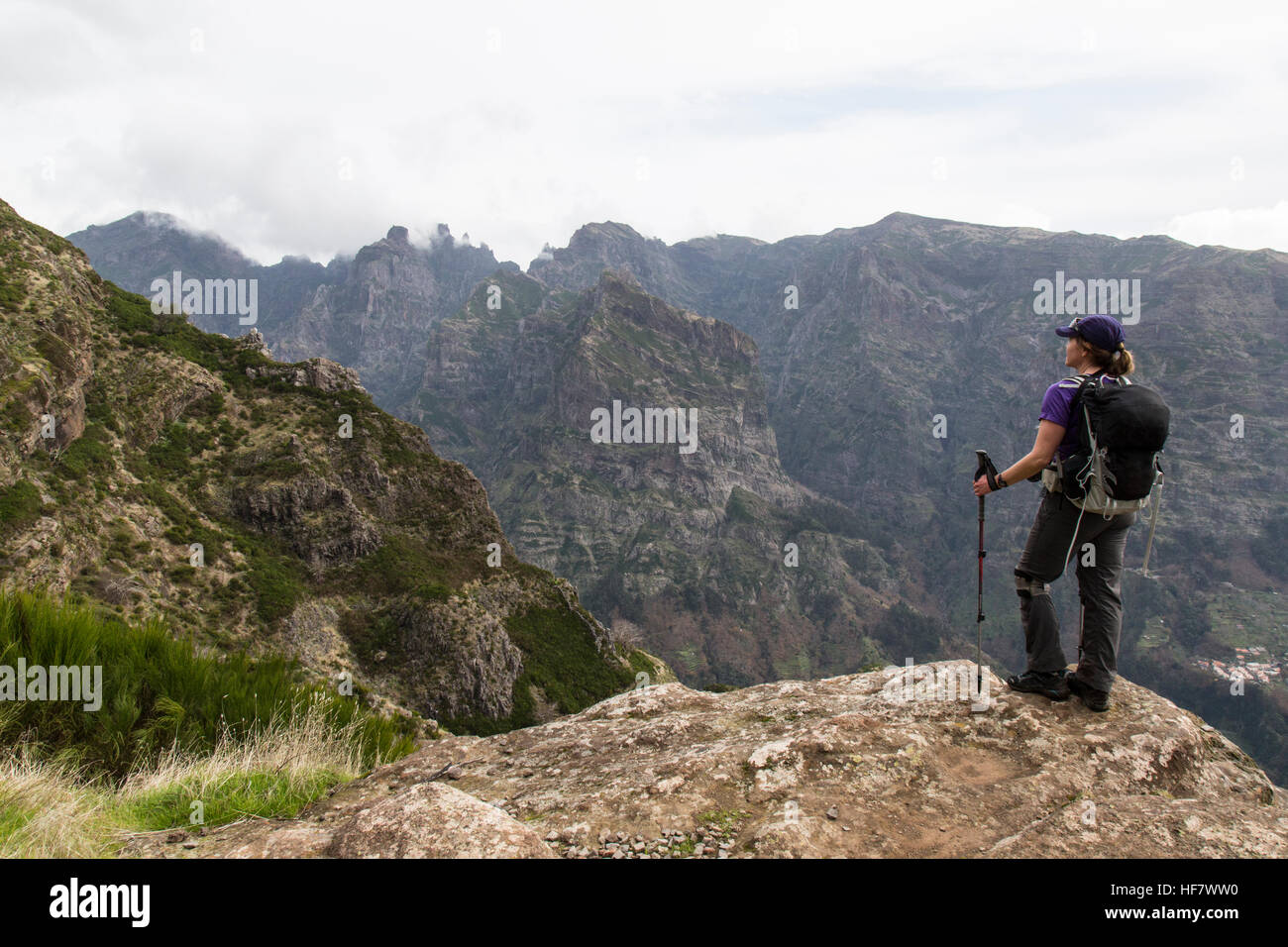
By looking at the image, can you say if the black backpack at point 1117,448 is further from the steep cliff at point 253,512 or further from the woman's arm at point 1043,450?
the steep cliff at point 253,512

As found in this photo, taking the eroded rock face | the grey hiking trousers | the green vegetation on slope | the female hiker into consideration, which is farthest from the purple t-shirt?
the green vegetation on slope

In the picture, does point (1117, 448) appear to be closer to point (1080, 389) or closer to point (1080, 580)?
point (1080, 389)

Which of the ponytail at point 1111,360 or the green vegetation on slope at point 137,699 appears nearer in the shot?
the green vegetation on slope at point 137,699

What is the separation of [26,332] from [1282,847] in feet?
223

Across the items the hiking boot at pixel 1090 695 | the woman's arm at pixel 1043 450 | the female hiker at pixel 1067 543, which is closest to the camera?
the hiking boot at pixel 1090 695

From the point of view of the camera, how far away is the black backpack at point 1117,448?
5.83m

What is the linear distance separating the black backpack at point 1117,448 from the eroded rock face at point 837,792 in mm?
2009

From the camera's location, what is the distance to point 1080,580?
6266 millimetres

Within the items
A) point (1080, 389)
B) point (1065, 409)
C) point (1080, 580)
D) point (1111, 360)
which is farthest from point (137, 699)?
point (1111, 360)

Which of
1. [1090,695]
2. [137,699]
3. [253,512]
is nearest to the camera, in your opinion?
[137,699]

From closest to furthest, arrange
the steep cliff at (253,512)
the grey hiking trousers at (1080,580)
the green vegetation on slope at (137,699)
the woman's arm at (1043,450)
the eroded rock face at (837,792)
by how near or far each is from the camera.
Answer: the eroded rock face at (837,792), the green vegetation on slope at (137,699), the grey hiking trousers at (1080,580), the woman's arm at (1043,450), the steep cliff at (253,512)

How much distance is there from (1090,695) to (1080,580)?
3.60 feet

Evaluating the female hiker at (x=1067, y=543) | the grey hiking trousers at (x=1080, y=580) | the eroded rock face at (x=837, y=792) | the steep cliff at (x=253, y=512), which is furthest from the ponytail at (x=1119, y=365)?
the steep cliff at (x=253, y=512)
